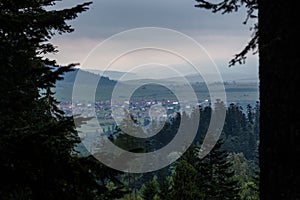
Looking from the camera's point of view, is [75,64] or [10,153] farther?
[75,64]
